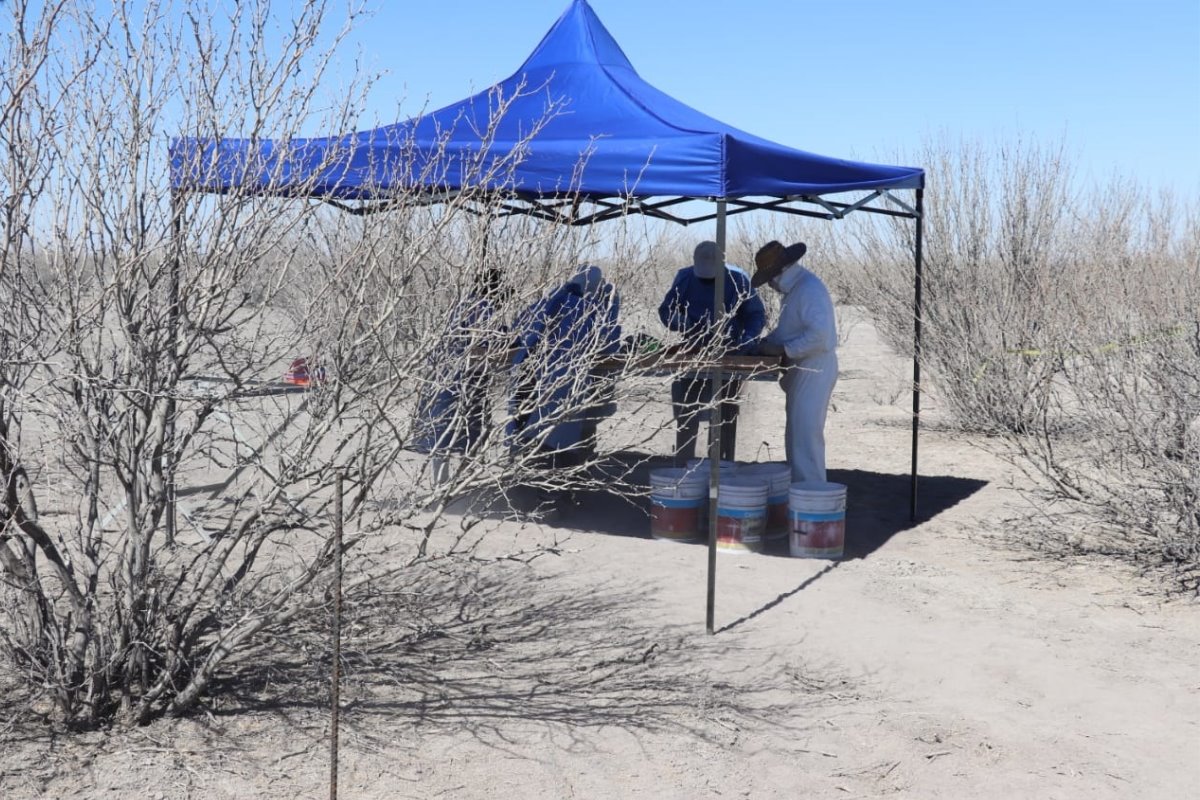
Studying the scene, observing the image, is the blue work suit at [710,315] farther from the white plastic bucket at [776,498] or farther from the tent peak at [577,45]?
the tent peak at [577,45]

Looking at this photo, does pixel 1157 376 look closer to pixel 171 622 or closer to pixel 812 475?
pixel 812 475

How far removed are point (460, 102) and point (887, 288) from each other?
8901 millimetres

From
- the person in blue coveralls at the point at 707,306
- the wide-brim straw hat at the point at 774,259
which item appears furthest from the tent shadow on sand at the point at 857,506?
the wide-brim straw hat at the point at 774,259

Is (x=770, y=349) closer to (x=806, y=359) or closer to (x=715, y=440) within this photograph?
(x=806, y=359)

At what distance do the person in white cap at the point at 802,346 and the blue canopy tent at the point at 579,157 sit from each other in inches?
19.9

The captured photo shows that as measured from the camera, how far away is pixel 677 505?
7504 mm

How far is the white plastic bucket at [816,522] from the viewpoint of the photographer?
7227mm

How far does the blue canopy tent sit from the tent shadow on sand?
1.16 feet

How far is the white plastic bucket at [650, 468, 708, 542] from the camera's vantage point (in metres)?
7.50

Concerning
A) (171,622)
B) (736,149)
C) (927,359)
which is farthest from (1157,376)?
(927,359)

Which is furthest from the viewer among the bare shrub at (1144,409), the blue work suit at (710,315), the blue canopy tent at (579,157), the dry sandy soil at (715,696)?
the blue work suit at (710,315)

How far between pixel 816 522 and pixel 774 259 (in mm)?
1767

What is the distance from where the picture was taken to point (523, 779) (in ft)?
13.5

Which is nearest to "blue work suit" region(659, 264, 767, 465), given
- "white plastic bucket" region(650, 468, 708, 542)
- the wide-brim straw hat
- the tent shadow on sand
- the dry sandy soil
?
the wide-brim straw hat
